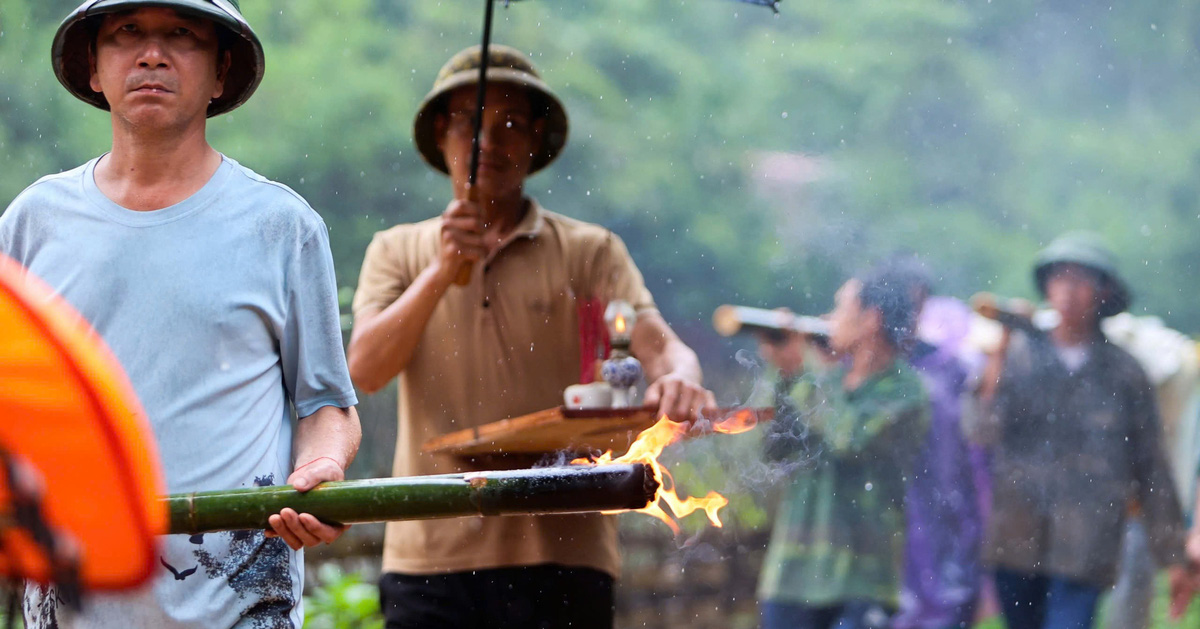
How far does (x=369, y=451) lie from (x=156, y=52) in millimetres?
4196

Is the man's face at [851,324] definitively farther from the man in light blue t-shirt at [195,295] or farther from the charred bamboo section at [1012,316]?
the man in light blue t-shirt at [195,295]

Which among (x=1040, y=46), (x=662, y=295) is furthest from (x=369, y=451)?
(x=1040, y=46)

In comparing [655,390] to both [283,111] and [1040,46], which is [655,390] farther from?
[1040,46]

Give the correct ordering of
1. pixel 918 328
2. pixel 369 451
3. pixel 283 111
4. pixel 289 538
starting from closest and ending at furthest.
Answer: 1. pixel 289 538
2. pixel 918 328
3. pixel 369 451
4. pixel 283 111

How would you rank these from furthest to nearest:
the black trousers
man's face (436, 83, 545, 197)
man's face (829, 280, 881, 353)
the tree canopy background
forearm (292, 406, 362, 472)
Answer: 1. the tree canopy background
2. man's face (829, 280, 881, 353)
3. man's face (436, 83, 545, 197)
4. the black trousers
5. forearm (292, 406, 362, 472)

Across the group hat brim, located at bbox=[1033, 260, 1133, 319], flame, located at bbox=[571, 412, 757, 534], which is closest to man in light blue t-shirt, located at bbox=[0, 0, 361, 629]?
flame, located at bbox=[571, 412, 757, 534]

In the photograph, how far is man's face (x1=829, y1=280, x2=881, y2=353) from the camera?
521cm

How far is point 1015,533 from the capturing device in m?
5.63

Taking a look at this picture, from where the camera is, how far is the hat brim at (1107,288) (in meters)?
5.64

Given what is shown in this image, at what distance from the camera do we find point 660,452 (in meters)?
2.98

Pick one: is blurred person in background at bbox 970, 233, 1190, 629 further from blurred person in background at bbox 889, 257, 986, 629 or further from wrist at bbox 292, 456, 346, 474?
wrist at bbox 292, 456, 346, 474

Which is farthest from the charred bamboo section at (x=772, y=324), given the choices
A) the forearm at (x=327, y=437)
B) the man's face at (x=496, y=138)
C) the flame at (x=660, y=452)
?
the forearm at (x=327, y=437)

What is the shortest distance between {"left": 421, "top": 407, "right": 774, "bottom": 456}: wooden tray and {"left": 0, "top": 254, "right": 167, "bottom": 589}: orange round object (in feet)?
6.72

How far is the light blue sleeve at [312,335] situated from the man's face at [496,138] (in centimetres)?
144
